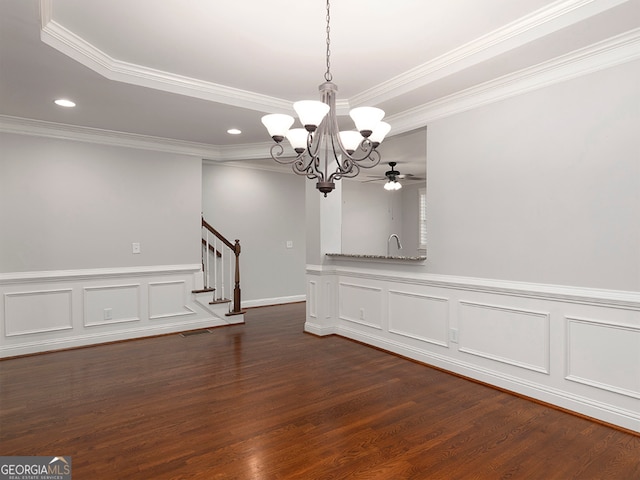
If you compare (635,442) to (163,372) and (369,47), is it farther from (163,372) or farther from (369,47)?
(163,372)

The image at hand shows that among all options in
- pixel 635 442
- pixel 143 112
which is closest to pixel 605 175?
pixel 635 442

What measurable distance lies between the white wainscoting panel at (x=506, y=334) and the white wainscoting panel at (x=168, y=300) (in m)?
3.66

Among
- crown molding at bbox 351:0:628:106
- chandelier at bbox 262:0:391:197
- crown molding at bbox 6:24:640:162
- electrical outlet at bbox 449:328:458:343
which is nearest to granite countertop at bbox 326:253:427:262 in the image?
electrical outlet at bbox 449:328:458:343

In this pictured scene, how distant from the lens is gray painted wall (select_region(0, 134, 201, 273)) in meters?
4.27

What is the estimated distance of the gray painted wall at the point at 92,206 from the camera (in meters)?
4.27

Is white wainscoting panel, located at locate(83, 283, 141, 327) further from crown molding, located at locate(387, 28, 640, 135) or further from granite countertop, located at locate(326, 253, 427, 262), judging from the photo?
crown molding, located at locate(387, 28, 640, 135)

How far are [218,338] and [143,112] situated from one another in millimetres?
2805

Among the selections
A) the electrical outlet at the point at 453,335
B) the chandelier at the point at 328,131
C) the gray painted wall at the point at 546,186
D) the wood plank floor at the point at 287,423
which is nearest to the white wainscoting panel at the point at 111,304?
the wood plank floor at the point at 287,423

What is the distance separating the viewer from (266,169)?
6961 mm

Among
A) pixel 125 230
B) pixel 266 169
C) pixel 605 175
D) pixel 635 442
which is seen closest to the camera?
pixel 635 442

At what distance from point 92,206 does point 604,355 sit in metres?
5.30

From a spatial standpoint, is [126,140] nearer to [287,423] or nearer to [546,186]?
[287,423]

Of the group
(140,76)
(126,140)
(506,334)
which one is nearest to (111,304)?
(126,140)

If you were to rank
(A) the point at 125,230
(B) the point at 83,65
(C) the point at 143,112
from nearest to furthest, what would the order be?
(B) the point at 83,65 < (C) the point at 143,112 < (A) the point at 125,230
